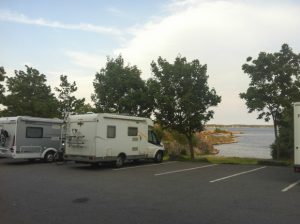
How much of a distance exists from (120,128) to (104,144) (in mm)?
1413

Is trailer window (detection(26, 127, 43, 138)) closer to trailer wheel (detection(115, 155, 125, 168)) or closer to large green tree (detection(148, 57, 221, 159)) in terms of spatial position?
trailer wheel (detection(115, 155, 125, 168))

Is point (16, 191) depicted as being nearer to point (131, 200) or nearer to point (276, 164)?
point (131, 200)

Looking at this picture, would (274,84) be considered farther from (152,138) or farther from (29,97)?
(29,97)

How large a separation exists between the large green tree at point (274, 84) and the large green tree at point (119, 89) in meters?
7.31

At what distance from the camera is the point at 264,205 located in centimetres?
1002

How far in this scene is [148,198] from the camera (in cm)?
1089

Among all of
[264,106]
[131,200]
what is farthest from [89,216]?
[264,106]

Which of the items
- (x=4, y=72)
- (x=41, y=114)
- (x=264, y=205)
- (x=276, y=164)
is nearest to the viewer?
(x=264, y=205)

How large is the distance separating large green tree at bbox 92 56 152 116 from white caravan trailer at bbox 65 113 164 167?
598 cm

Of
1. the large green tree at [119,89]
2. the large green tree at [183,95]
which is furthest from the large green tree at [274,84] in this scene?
the large green tree at [119,89]

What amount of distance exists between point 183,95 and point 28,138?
10450mm

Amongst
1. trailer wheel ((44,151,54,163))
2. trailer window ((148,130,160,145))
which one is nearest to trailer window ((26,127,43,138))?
trailer wheel ((44,151,54,163))

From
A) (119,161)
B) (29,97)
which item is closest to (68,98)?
(29,97)

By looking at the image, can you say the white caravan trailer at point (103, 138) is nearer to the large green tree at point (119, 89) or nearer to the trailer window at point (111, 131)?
the trailer window at point (111, 131)
